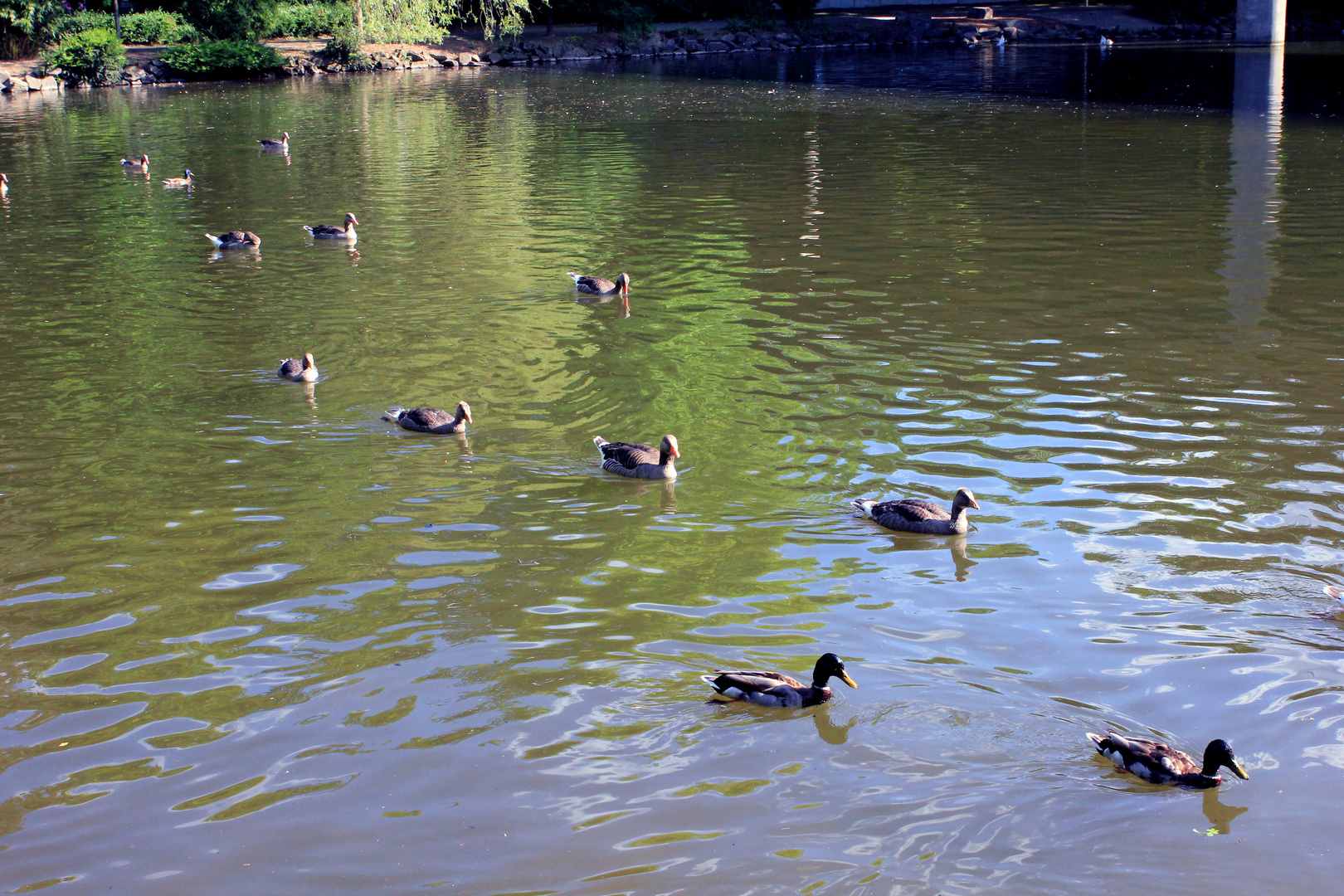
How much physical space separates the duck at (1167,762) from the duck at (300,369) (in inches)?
389

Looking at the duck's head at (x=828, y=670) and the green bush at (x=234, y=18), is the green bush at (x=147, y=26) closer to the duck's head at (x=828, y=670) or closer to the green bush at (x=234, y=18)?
the green bush at (x=234, y=18)

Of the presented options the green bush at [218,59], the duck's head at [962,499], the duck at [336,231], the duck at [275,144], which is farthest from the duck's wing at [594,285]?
the green bush at [218,59]

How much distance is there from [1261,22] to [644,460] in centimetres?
6669

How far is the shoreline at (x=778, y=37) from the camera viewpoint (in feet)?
213

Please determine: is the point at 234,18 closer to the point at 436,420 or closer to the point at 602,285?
the point at 602,285

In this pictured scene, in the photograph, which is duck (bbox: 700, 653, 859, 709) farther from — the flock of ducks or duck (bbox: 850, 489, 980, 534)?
duck (bbox: 850, 489, 980, 534)

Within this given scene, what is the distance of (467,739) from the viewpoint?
7051mm

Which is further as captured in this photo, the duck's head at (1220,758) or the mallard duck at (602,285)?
the mallard duck at (602,285)

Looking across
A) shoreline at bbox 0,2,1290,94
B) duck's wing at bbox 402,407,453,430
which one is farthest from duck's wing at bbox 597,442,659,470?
shoreline at bbox 0,2,1290,94

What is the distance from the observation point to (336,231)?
21250mm

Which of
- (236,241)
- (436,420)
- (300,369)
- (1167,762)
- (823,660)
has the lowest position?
(1167,762)

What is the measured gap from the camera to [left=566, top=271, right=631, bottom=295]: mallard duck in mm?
17172

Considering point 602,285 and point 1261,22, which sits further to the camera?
point 1261,22

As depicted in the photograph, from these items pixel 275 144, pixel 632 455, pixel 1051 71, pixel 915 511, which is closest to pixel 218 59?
pixel 275 144
